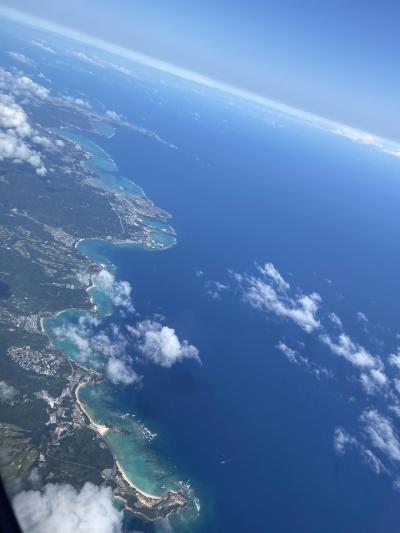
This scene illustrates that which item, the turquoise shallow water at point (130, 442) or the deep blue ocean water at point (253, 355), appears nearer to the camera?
the turquoise shallow water at point (130, 442)

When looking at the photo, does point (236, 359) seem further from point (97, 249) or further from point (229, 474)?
point (97, 249)

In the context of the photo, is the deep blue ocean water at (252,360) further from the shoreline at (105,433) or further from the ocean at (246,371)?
the shoreline at (105,433)

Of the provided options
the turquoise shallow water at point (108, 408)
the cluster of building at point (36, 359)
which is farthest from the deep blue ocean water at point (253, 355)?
the cluster of building at point (36, 359)


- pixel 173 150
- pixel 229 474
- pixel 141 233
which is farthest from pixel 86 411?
pixel 173 150

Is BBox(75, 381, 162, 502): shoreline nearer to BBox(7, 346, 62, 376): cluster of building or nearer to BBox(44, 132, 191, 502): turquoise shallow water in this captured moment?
BBox(44, 132, 191, 502): turquoise shallow water

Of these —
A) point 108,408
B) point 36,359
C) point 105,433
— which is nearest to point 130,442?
point 105,433
